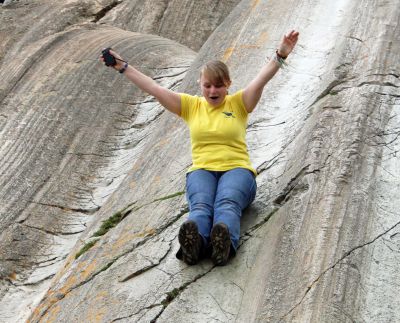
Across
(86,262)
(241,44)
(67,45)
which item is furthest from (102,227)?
(67,45)

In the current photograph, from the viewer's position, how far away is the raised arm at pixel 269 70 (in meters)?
5.16

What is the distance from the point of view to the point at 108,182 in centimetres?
845

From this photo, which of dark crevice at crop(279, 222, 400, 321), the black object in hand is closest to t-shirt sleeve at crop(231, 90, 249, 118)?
the black object in hand

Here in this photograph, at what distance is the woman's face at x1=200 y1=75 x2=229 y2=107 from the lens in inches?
212

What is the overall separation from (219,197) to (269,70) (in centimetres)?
83

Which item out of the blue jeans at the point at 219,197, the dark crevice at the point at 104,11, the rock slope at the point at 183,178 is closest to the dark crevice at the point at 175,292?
the rock slope at the point at 183,178

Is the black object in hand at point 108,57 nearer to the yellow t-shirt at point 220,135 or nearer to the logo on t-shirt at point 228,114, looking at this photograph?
the yellow t-shirt at point 220,135

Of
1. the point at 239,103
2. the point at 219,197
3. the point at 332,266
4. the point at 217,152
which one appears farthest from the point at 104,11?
the point at 332,266

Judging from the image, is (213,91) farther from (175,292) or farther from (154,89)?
(175,292)

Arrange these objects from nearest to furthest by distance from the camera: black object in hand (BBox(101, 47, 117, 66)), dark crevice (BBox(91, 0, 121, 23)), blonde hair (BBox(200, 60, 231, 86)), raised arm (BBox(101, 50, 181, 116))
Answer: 1. blonde hair (BBox(200, 60, 231, 86))
2. black object in hand (BBox(101, 47, 117, 66))
3. raised arm (BBox(101, 50, 181, 116))
4. dark crevice (BBox(91, 0, 121, 23))

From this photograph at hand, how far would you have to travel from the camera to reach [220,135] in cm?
541

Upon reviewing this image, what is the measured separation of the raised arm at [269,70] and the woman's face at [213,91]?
0.15 m

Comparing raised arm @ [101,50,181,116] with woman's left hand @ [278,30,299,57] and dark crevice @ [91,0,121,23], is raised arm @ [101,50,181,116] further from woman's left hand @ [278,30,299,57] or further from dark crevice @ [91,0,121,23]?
dark crevice @ [91,0,121,23]

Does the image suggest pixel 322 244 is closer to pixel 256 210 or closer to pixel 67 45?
pixel 256 210
